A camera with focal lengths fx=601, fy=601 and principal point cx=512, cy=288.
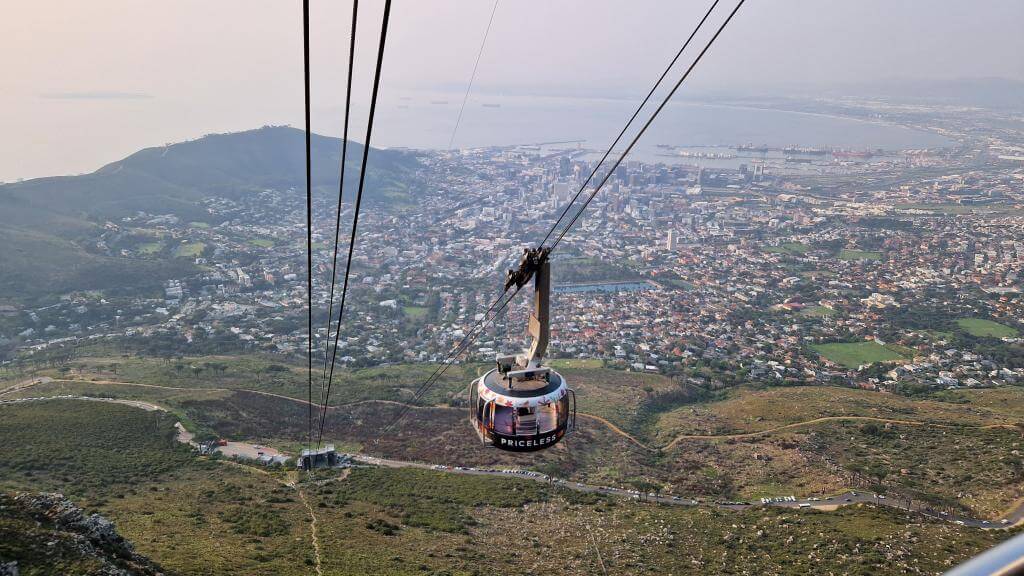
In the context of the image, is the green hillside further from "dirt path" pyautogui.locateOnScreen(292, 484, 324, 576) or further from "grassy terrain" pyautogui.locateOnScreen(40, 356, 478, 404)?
"dirt path" pyautogui.locateOnScreen(292, 484, 324, 576)

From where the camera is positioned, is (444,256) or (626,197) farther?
(626,197)

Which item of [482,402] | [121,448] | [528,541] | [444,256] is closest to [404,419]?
[121,448]

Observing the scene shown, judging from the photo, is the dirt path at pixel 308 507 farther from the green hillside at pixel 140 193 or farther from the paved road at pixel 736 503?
the green hillside at pixel 140 193

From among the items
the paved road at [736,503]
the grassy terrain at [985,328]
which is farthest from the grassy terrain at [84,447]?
the grassy terrain at [985,328]

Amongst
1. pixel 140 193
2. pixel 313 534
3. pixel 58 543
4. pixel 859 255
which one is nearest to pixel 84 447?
pixel 313 534

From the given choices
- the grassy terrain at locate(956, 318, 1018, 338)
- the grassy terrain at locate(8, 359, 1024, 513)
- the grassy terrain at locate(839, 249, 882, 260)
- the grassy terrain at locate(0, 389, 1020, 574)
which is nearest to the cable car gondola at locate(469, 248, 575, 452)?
the grassy terrain at locate(0, 389, 1020, 574)

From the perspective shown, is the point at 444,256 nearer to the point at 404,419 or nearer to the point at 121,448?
the point at 404,419
